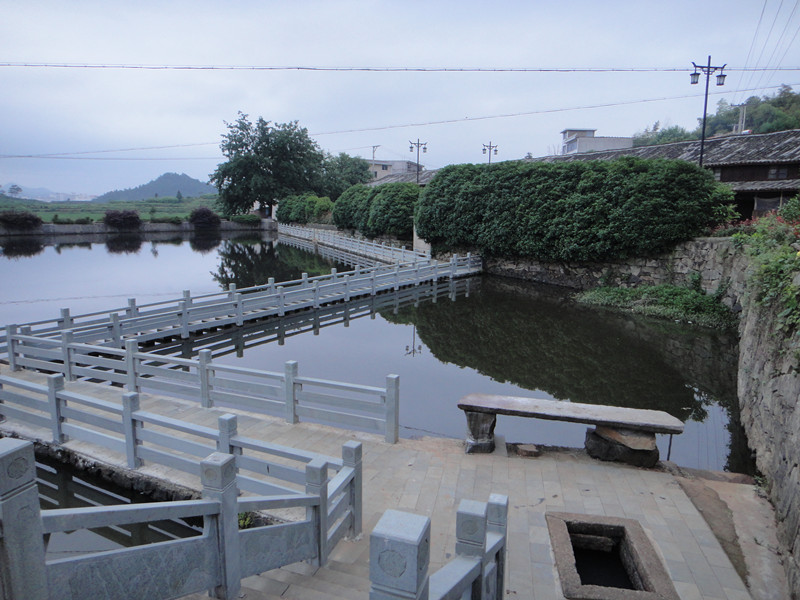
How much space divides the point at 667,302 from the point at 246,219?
175 ft

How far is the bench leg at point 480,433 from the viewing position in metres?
6.36

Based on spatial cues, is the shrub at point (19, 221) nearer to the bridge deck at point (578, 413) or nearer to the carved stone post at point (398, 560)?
the bridge deck at point (578, 413)

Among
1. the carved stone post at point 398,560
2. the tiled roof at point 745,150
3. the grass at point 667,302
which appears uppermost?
the tiled roof at point 745,150

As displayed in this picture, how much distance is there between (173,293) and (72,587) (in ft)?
72.8

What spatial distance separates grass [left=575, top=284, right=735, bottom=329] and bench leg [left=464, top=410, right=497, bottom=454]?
1263 centimetres

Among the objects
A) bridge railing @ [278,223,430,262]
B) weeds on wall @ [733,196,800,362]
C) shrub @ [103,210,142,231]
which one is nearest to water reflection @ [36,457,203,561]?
weeds on wall @ [733,196,800,362]

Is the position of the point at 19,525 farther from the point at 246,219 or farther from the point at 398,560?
the point at 246,219

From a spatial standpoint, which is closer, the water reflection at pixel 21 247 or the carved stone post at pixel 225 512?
the carved stone post at pixel 225 512

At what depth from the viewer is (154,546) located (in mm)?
2486

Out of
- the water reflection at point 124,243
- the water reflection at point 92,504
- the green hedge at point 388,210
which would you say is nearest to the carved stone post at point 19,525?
the water reflection at point 92,504

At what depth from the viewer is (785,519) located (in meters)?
4.71

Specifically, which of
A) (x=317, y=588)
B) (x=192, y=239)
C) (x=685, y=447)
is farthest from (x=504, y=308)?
(x=192, y=239)

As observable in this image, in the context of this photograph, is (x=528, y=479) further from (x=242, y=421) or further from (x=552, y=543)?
(x=242, y=421)

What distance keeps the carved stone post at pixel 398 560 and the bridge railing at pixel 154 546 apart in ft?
4.05
